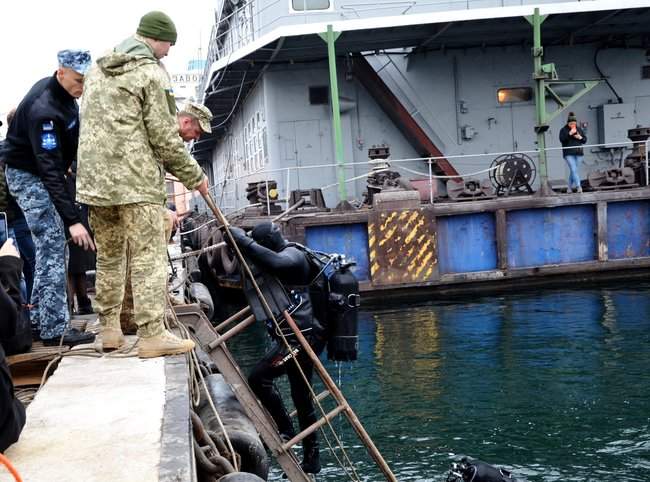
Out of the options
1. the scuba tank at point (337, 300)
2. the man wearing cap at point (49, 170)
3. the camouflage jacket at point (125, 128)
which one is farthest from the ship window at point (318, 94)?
the camouflage jacket at point (125, 128)

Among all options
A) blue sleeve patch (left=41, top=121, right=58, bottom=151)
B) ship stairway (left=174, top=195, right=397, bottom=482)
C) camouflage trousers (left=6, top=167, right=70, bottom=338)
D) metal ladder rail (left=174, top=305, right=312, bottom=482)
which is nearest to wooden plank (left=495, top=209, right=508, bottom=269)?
ship stairway (left=174, top=195, right=397, bottom=482)

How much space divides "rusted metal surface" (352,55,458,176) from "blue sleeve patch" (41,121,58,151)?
1358 cm

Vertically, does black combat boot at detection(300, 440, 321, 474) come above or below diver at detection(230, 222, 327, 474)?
below

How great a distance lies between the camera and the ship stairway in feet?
16.3

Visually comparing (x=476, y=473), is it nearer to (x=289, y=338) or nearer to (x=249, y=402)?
(x=289, y=338)

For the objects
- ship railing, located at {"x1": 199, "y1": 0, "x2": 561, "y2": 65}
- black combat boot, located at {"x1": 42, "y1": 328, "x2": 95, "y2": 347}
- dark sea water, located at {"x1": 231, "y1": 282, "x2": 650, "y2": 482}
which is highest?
ship railing, located at {"x1": 199, "y1": 0, "x2": 561, "y2": 65}

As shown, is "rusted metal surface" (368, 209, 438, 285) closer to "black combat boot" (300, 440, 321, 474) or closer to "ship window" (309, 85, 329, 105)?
"ship window" (309, 85, 329, 105)

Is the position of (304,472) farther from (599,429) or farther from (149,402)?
(599,429)

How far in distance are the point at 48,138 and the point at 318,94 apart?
13808 millimetres

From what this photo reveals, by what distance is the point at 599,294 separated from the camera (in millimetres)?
14047

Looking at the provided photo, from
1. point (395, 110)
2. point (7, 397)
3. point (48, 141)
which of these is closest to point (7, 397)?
point (7, 397)

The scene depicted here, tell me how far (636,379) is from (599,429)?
1779 mm

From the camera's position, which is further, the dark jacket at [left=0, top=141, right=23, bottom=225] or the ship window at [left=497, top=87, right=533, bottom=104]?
the ship window at [left=497, top=87, right=533, bottom=104]

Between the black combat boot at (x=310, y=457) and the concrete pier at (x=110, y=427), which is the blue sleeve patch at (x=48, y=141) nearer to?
the concrete pier at (x=110, y=427)
